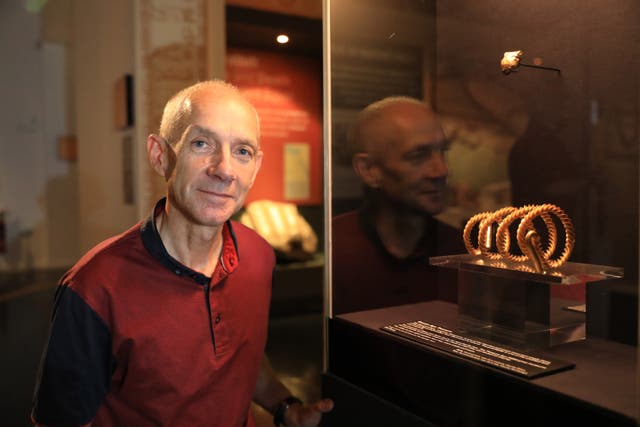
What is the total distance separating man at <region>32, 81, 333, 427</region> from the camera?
4.45 ft

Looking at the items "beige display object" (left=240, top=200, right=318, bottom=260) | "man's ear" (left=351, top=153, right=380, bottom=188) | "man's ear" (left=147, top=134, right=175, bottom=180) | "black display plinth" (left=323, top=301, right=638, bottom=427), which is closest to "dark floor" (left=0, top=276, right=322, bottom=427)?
"beige display object" (left=240, top=200, right=318, bottom=260)

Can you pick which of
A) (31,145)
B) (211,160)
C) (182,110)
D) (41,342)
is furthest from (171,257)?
(31,145)

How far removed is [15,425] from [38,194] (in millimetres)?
3291

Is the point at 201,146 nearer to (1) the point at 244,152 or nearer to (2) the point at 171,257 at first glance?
(1) the point at 244,152

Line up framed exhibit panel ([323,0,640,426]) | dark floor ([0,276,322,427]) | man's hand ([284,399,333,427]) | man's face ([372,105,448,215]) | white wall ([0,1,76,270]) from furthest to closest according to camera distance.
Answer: white wall ([0,1,76,270]), dark floor ([0,276,322,427]), man's face ([372,105,448,215]), man's hand ([284,399,333,427]), framed exhibit panel ([323,0,640,426])

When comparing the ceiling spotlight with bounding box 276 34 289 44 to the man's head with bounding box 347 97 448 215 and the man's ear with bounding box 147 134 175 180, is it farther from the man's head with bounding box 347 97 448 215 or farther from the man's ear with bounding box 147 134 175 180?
the man's ear with bounding box 147 134 175 180

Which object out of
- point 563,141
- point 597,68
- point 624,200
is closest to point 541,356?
point 624,200

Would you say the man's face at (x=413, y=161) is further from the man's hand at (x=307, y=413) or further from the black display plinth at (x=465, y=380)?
the man's hand at (x=307, y=413)

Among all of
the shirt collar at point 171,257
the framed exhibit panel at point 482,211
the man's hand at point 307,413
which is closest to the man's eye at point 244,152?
the shirt collar at point 171,257

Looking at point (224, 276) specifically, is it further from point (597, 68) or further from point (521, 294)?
point (597, 68)

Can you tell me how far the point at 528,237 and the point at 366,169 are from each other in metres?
0.61

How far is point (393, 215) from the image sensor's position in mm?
1843

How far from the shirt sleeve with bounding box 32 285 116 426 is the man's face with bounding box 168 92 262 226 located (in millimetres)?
339

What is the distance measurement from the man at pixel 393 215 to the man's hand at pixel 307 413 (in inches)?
13.4
